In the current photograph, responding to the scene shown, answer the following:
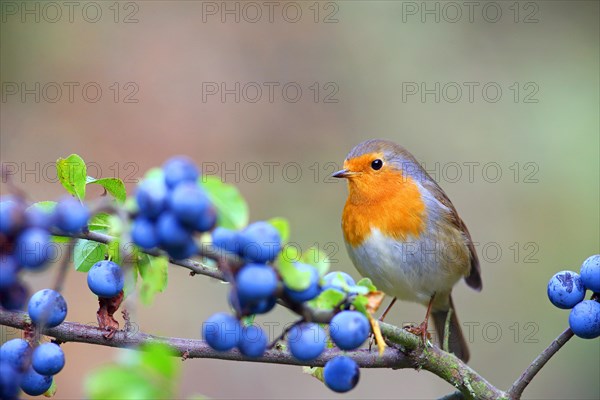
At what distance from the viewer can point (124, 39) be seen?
27.6 ft

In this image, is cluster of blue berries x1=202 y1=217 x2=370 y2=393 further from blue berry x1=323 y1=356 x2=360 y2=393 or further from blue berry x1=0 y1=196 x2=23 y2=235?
blue berry x1=0 y1=196 x2=23 y2=235

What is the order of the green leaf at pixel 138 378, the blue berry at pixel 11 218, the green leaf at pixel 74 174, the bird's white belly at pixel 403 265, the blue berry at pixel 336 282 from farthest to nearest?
1. the bird's white belly at pixel 403 265
2. the green leaf at pixel 74 174
3. the blue berry at pixel 336 282
4. the blue berry at pixel 11 218
5. the green leaf at pixel 138 378

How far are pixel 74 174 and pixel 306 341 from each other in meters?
0.60

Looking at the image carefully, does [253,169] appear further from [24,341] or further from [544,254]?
[24,341]

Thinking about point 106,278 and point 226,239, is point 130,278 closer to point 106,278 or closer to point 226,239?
point 106,278

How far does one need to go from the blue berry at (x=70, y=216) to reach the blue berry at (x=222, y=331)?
234 mm

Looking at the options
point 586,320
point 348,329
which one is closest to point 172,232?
point 348,329

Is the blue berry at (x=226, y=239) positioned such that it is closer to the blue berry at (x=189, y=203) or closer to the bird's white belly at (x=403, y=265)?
the blue berry at (x=189, y=203)

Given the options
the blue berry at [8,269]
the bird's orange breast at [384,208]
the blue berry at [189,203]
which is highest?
the blue berry at [189,203]

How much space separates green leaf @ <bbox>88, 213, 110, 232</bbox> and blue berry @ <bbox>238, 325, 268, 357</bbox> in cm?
53

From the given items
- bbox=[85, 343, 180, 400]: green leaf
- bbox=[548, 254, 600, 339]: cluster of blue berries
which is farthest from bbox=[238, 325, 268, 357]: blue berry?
bbox=[548, 254, 600, 339]: cluster of blue berries

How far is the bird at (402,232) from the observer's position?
4062 mm

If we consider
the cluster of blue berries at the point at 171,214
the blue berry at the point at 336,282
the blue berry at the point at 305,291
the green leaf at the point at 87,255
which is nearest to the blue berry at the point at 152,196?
the cluster of blue berries at the point at 171,214

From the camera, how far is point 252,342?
4.04 feet
